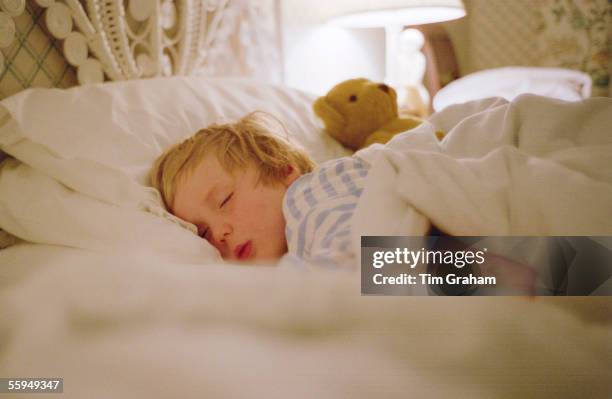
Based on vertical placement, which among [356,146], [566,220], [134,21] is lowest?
[356,146]

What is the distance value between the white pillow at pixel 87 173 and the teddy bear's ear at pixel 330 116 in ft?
1.11

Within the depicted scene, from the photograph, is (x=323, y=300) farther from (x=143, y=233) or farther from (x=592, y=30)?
(x=592, y=30)

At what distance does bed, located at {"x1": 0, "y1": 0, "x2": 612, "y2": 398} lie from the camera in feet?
1.08

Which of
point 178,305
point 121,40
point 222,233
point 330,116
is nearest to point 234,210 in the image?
point 222,233

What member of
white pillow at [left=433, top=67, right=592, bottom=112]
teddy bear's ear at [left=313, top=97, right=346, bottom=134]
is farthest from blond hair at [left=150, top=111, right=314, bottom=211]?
white pillow at [left=433, top=67, right=592, bottom=112]

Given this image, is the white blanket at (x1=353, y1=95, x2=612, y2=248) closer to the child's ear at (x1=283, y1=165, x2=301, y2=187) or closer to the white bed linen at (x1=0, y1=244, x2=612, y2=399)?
the white bed linen at (x1=0, y1=244, x2=612, y2=399)

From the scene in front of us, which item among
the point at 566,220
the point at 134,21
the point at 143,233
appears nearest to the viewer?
the point at 566,220

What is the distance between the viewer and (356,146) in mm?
1024

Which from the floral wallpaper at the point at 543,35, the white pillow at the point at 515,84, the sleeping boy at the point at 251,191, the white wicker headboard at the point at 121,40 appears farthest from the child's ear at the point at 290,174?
the floral wallpaper at the point at 543,35

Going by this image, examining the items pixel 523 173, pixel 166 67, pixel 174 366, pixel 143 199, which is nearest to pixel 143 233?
pixel 143 199

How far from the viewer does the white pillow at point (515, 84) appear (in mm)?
1501

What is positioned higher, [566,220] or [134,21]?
[134,21]

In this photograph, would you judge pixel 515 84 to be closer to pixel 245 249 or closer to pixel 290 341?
pixel 245 249

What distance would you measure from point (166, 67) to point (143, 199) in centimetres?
53
